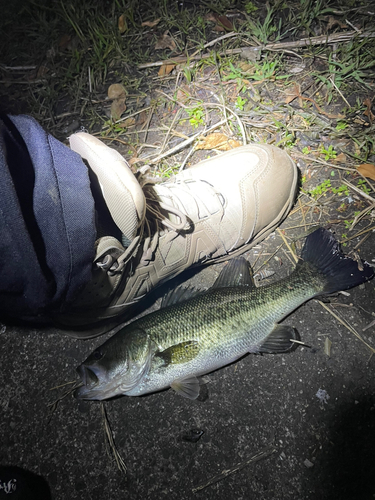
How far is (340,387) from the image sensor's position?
2025mm

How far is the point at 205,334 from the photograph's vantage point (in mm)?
1989

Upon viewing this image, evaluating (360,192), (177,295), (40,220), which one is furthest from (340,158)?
(40,220)

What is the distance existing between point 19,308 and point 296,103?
2.61m

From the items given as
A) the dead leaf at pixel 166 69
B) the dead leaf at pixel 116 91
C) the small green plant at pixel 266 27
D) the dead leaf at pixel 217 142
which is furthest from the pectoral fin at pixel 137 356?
the small green plant at pixel 266 27

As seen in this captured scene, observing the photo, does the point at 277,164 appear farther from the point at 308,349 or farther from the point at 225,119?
the point at 308,349

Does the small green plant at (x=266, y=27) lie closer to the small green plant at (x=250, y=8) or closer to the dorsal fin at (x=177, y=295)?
the small green plant at (x=250, y=8)

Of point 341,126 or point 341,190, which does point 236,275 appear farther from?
point 341,126

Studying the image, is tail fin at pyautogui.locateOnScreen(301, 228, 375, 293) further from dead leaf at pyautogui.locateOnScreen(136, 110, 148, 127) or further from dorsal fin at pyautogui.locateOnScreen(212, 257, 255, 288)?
dead leaf at pyautogui.locateOnScreen(136, 110, 148, 127)

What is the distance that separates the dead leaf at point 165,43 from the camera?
331 cm

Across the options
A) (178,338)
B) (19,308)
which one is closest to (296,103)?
(178,338)

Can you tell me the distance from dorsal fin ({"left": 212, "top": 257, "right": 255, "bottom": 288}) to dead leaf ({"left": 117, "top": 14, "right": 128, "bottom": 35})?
111 inches

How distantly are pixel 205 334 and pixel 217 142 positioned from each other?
65.3 inches

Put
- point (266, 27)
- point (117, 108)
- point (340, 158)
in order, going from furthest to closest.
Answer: point (117, 108) → point (266, 27) → point (340, 158)

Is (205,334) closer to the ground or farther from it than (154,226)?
closer to the ground
